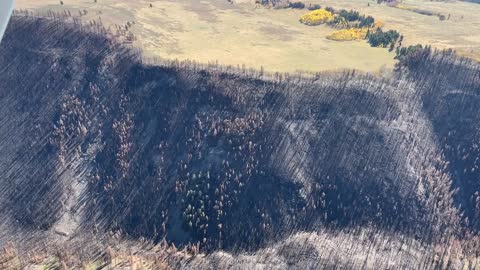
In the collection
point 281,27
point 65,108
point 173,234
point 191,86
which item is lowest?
point 173,234

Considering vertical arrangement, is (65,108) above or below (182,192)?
above

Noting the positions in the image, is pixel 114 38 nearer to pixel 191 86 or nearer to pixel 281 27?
pixel 191 86

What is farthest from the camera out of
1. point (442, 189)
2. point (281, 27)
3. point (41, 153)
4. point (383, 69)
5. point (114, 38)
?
point (281, 27)

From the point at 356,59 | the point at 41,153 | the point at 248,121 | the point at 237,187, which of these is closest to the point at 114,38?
the point at 41,153

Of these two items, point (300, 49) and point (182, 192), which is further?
point (300, 49)

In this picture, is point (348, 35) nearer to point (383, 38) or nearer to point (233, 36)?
point (383, 38)

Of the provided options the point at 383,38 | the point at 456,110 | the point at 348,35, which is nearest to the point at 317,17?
the point at 348,35

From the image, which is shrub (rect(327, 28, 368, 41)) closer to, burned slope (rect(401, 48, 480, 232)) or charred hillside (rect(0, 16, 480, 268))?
burned slope (rect(401, 48, 480, 232))
